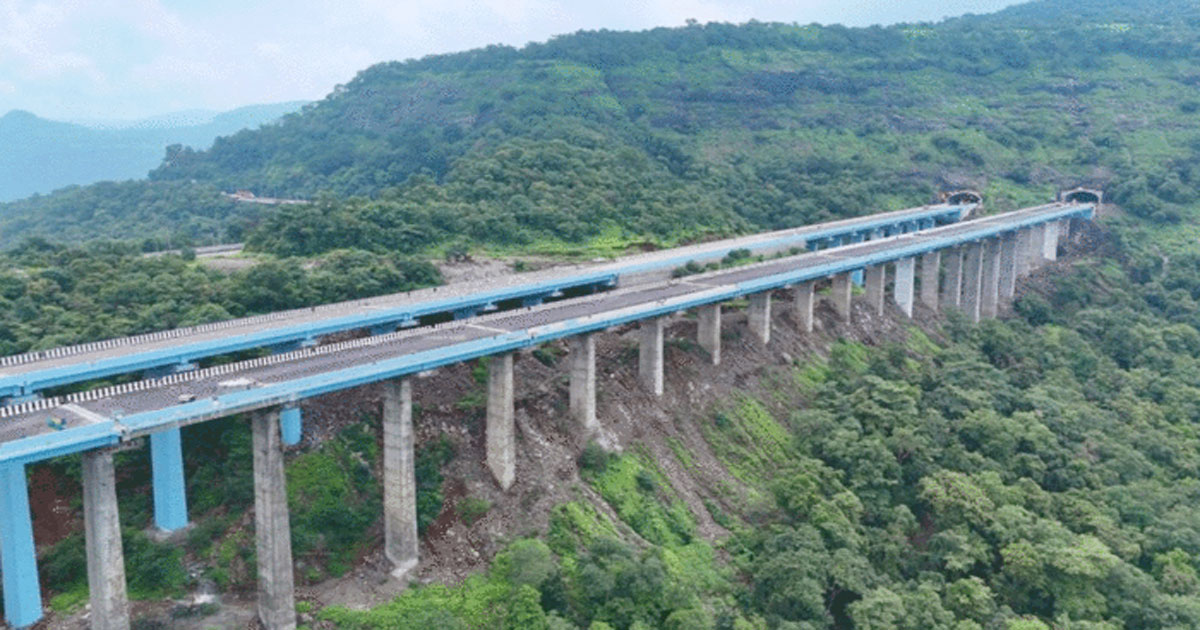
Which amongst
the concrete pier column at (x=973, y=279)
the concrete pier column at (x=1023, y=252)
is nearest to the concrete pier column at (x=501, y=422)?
the concrete pier column at (x=973, y=279)

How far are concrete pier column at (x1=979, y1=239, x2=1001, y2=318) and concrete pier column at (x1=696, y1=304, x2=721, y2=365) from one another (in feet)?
127

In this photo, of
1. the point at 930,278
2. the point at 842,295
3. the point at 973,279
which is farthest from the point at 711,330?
the point at 973,279

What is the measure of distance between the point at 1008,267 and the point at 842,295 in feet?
90.7

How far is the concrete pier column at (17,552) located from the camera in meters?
28.2

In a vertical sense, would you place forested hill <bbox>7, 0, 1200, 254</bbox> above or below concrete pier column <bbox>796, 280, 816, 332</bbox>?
above

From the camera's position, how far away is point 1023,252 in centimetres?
9000

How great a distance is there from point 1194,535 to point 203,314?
48.8m

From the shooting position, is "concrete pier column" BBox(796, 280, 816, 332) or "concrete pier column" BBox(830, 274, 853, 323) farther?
"concrete pier column" BBox(830, 274, 853, 323)

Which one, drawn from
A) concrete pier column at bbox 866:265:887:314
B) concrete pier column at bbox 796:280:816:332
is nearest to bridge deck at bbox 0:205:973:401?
concrete pier column at bbox 796:280:816:332

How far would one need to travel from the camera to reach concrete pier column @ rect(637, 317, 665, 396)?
49.8 metres

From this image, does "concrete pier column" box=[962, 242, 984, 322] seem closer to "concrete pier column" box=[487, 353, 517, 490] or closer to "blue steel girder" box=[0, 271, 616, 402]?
"blue steel girder" box=[0, 271, 616, 402]

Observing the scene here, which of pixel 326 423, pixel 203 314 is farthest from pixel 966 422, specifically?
pixel 203 314

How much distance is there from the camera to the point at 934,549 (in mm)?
41188

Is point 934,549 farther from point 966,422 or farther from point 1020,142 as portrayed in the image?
point 1020,142
